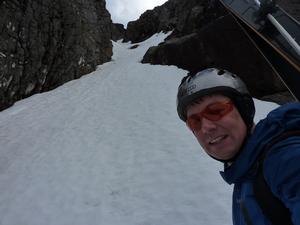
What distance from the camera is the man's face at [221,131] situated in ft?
6.98

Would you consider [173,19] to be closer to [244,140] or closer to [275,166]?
[244,140]

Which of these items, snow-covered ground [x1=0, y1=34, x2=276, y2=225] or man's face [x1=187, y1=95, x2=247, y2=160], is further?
snow-covered ground [x1=0, y1=34, x2=276, y2=225]

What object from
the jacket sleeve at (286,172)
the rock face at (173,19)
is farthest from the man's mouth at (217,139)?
the rock face at (173,19)

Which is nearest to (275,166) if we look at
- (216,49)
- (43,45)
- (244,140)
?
(244,140)

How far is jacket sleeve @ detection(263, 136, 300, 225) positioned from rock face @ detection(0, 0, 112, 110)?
51.2 ft

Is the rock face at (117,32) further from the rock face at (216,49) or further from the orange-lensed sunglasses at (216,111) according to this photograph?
the orange-lensed sunglasses at (216,111)

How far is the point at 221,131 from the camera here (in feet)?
7.30

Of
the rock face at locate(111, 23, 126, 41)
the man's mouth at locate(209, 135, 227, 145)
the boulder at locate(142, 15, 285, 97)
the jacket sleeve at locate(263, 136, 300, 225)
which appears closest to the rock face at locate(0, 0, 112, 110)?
the boulder at locate(142, 15, 285, 97)

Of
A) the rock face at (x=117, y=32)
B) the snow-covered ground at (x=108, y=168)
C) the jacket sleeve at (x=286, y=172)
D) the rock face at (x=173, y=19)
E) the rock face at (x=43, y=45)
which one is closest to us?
the jacket sleeve at (x=286, y=172)

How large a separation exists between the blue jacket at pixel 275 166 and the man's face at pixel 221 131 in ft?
0.46

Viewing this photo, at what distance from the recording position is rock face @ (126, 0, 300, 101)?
14.2 meters

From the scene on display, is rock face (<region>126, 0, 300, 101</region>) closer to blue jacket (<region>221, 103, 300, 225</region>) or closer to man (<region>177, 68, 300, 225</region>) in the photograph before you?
man (<region>177, 68, 300, 225</region>)

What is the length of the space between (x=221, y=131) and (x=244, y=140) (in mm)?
162

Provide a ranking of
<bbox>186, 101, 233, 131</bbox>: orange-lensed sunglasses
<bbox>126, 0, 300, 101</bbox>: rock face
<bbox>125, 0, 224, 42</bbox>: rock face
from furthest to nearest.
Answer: <bbox>125, 0, 224, 42</bbox>: rock face
<bbox>126, 0, 300, 101</bbox>: rock face
<bbox>186, 101, 233, 131</bbox>: orange-lensed sunglasses
